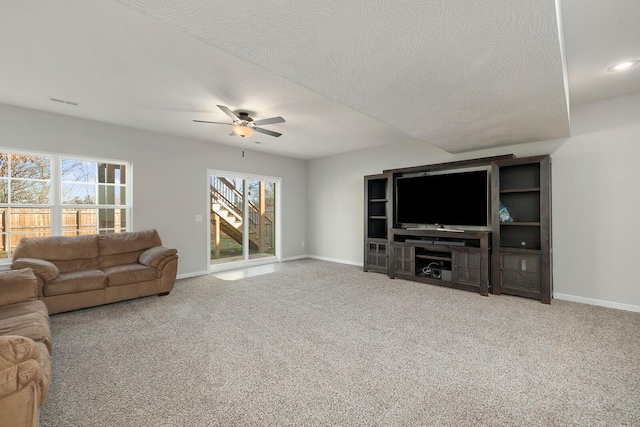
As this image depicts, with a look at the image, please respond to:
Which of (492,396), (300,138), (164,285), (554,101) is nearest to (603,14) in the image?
(554,101)

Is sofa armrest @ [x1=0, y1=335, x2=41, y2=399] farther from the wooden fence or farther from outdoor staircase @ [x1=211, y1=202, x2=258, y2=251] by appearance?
outdoor staircase @ [x1=211, y1=202, x2=258, y2=251]

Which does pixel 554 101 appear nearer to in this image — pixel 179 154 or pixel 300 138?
pixel 300 138

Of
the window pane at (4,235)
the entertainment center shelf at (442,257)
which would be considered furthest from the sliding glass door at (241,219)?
the entertainment center shelf at (442,257)

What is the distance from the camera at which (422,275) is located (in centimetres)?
482

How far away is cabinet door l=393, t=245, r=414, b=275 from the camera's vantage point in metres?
4.91

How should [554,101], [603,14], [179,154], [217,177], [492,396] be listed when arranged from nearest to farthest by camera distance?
[492,396]
[603,14]
[554,101]
[179,154]
[217,177]

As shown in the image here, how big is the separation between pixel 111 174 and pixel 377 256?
4.97m

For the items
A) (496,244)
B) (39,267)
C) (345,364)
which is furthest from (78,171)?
(496,244)

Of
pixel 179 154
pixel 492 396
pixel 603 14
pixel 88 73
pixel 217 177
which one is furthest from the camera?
pixel 217 177

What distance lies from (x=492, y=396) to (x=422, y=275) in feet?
10.0

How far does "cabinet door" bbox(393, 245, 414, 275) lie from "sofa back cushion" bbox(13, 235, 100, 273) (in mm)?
4706

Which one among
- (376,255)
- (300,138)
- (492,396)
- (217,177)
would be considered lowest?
(492,396)

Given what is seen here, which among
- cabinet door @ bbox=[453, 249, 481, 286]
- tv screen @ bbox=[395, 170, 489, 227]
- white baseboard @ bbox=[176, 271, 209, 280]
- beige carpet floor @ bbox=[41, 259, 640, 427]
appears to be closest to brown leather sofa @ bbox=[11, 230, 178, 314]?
beige carpet floor @ bbox=[41, 259, 640, 427]

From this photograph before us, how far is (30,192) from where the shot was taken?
13.0ft
